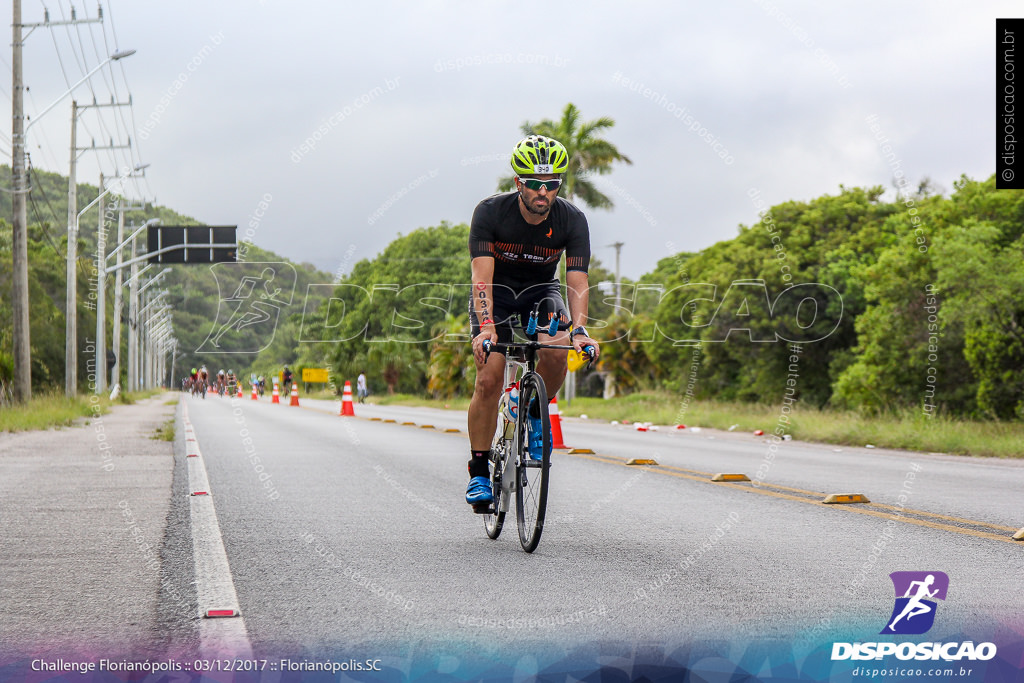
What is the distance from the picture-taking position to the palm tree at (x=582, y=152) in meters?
41.1

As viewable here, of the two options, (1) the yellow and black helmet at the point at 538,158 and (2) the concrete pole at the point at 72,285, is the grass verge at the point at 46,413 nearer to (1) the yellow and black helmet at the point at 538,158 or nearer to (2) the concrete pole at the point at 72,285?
(2) the concrete pole at the point at 72,285

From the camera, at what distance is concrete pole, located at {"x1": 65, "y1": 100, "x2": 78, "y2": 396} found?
107 ft

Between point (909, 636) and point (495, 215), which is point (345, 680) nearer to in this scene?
point (909, 636)

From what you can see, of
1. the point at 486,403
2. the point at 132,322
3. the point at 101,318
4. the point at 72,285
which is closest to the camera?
the point at 486,403

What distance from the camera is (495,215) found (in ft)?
20.5

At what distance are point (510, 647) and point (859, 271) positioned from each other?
30.2 metres

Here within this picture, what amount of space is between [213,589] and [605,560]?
2142 mm

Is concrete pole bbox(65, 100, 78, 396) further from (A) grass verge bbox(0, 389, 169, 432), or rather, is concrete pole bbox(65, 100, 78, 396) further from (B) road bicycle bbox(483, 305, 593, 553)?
(B) road bicycle bbox(483, 305, 593, 553)

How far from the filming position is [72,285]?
34.9 metres

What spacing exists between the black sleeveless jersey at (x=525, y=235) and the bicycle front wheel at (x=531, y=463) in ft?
2.50

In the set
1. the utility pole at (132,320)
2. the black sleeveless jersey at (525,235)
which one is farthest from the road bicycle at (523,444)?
the utility pole at (132,320)

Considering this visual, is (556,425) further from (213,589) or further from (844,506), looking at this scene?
(213,589)

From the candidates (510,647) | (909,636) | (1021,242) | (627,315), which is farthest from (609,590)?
(627,315)

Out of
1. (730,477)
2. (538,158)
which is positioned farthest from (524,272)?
(730,477)
